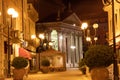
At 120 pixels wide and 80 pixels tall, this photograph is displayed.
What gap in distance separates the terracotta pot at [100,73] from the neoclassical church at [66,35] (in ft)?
178

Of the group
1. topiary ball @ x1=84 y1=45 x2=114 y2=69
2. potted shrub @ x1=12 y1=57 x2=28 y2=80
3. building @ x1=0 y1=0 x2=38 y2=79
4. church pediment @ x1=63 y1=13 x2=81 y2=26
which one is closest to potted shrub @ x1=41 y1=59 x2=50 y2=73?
building @ x1=0 y1=0 x2=38 y2=79

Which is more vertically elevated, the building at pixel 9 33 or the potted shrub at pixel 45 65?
the building at pixel 9 33

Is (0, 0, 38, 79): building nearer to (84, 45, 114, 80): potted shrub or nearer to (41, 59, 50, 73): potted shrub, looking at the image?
(41, 59, 50, 73): potted shrub

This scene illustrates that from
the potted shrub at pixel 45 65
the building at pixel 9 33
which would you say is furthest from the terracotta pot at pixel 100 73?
the potted shrub at pixel 45 65

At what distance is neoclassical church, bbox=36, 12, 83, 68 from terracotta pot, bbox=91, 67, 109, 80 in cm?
5412

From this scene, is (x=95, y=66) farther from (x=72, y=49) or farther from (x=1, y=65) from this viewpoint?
(x=72, y=49)

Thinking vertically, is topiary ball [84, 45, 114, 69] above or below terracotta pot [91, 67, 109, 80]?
above

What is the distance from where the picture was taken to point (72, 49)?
85.5m

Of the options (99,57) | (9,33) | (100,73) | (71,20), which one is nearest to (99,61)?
(99,57)

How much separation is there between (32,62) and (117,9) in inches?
909

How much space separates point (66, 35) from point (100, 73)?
62410 millimetres

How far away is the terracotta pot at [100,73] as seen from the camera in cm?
1925

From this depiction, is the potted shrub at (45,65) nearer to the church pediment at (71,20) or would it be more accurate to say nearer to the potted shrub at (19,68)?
the potted shrub at (19,68)

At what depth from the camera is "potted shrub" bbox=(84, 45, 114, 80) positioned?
760 inches
